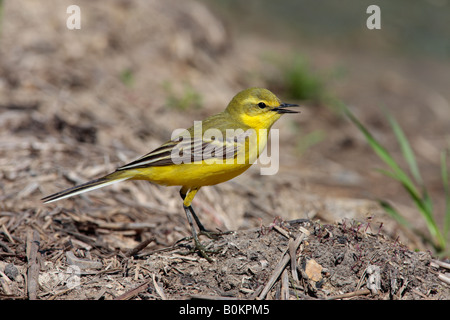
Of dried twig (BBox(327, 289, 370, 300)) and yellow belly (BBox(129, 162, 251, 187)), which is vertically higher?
yellow belly (BBox(129, 162, 251, 187))

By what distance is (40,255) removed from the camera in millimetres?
4539

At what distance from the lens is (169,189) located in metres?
6.70

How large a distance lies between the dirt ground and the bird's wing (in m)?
0.74

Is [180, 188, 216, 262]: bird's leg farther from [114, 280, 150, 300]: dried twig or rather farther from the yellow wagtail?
[114, 280, 150, 300]: dried twig

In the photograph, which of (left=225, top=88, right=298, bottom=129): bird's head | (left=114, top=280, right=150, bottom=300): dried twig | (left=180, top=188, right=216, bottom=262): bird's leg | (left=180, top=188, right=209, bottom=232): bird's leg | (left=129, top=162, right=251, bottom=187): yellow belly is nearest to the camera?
(left=114, top=280, right=150, bottom=300): dried twig

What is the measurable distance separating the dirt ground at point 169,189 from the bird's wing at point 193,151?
740mm

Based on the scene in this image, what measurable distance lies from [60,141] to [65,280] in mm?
2833

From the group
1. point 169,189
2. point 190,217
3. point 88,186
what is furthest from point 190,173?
point 169,189

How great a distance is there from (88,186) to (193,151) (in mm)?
1009

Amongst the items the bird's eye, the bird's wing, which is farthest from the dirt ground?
the bird's eye

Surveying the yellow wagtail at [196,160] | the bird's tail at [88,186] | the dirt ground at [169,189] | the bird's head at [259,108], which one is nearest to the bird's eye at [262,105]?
the bird's head at [259,108]

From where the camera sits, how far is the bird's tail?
4.68 meters

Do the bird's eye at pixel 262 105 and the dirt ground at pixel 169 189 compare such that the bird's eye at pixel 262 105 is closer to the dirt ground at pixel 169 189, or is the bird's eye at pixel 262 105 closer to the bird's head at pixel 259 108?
the bird's head at pixel 259 108

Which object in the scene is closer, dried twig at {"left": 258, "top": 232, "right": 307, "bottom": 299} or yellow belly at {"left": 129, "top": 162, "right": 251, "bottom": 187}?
dried twig at {"left": 258, "top": 232, "right": 307, "bottom": 299}
